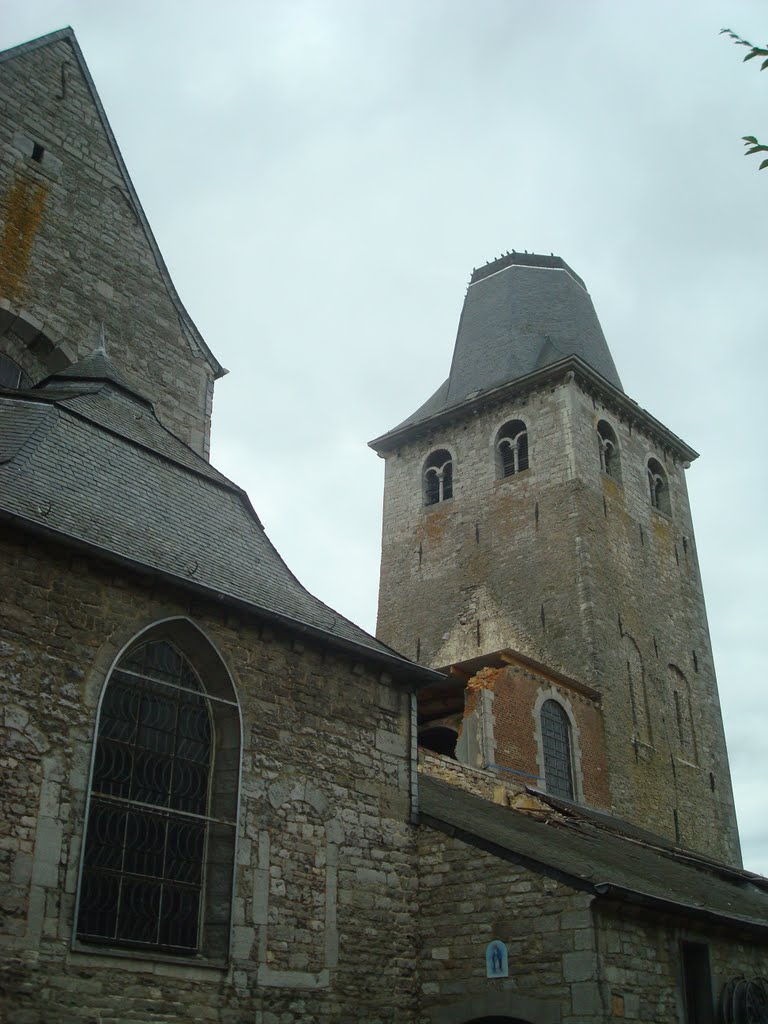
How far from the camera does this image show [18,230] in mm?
13039

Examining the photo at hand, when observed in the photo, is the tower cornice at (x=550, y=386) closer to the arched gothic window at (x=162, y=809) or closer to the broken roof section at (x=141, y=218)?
the broken roof section at (x=141, y=218)

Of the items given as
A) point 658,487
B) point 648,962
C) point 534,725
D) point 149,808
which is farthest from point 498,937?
point 658,487

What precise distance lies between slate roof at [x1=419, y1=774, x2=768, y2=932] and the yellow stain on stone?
7.54m

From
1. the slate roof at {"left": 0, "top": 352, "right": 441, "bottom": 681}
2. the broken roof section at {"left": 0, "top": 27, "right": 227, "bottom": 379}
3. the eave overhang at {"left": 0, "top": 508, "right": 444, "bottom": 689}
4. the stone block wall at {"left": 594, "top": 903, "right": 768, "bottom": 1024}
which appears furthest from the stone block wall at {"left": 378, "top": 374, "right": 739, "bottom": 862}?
the slate roof at {"left": 0, "top": 352, "right": 441, "bottom": 681}

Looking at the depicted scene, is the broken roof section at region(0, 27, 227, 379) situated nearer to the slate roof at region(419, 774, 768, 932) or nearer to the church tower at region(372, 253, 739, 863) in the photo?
the slate roof at region(419, 774, 768, 932)

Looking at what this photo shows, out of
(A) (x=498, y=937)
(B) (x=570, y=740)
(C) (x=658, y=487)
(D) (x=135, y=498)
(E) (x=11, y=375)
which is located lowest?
(A) (x=498, y=937)

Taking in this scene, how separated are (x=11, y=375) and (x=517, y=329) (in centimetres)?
1887

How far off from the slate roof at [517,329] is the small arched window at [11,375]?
1562 cm

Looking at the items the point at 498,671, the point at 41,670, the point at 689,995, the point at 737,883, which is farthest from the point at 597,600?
the point at 41,670

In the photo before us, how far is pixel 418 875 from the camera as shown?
1040cm

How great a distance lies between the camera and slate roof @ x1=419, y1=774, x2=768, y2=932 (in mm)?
9656

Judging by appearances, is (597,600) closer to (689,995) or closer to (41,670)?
(689,995)

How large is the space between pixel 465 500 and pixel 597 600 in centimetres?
486

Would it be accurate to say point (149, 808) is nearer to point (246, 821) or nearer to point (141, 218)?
point (246, 821)
